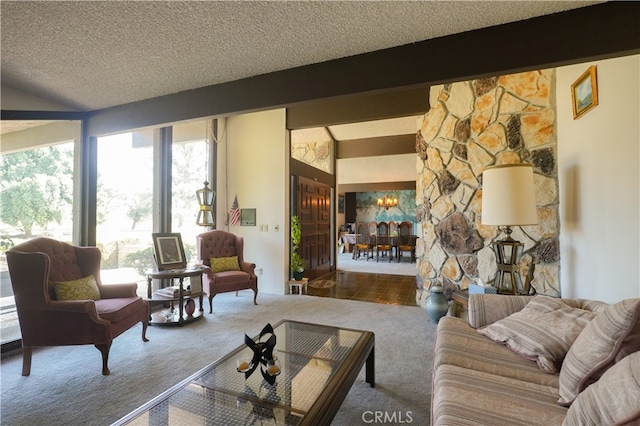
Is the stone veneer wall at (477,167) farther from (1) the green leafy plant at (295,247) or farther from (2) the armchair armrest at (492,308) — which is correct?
(1) the green leafy plant at (295,247)

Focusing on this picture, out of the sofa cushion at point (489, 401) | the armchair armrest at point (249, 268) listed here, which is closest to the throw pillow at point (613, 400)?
the sofa cushion at point (489, 401)

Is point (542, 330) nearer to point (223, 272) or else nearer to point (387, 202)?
point (223, 272)

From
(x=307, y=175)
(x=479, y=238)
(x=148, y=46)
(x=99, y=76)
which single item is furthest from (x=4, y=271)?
(x=479, y=238)

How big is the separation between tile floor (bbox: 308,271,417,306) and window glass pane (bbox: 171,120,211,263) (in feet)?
7.39

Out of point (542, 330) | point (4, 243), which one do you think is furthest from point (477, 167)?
point (4, 243)

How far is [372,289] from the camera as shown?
514 centimetres

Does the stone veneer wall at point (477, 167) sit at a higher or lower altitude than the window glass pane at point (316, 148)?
lower

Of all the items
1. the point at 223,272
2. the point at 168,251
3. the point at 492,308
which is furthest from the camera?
the point at 223,272

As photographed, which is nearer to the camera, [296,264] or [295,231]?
[296,264]

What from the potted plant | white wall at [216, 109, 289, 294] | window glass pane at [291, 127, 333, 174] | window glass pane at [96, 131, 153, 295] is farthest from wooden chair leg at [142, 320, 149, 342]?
window glass pane at [291, 127, 333, 174]

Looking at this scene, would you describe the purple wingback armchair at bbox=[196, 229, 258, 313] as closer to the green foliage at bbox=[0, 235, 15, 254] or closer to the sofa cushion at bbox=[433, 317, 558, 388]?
the green foliage at bbox=[0, 235, 15, 254]

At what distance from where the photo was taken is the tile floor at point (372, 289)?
454 cm

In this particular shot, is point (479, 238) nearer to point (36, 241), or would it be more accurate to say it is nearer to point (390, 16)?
point (390, 16)

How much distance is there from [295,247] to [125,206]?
2.66 metres
